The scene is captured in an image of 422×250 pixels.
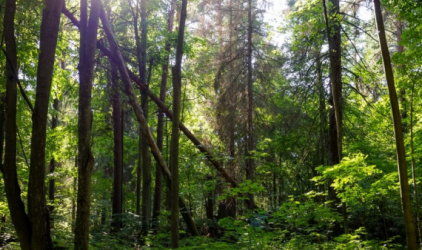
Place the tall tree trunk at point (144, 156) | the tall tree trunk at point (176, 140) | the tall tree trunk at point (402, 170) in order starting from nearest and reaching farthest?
the tall tree trunk at point (402, 170), the tall tree trunk at point (176, 140), the tall tree trunk at point (144, 156)

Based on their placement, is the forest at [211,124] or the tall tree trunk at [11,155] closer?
the tall tree trunk at [11,155]

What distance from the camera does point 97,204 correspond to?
714 inches

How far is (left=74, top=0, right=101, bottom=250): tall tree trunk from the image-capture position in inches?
233

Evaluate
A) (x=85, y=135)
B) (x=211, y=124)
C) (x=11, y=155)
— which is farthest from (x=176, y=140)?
(x=211, y=124)

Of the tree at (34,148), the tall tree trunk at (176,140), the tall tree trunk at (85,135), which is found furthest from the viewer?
the tall tree trunk at (176,140)

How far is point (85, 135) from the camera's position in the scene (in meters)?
6.02

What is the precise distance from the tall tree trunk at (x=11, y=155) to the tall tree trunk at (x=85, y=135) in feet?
3.09

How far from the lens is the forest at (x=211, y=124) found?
5.60m

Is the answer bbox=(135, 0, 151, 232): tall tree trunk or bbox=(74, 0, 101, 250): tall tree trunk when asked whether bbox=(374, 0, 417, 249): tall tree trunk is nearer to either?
bbox=(74, 0, 101, 250): tall tree trunk

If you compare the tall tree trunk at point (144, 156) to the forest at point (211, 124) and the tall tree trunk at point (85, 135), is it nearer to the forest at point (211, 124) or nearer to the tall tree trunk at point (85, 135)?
the forest at point (211, 124)

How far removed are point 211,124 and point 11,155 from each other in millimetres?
11712

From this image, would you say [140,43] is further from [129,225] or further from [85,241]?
[85,241]

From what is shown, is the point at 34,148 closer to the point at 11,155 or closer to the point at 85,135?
the point at 11,155

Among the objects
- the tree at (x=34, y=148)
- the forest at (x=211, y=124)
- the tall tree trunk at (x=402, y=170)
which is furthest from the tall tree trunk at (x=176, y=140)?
the tall tree trunk at (x=402, y=170)
